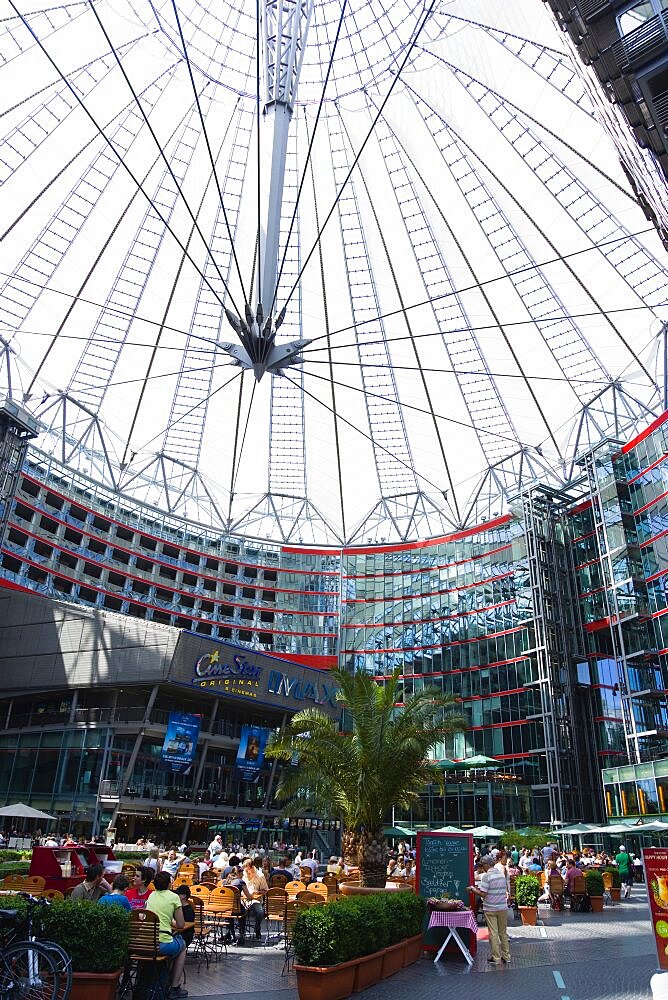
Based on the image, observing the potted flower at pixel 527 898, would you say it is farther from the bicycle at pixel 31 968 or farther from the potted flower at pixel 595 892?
the bicycle at pixel 31 968

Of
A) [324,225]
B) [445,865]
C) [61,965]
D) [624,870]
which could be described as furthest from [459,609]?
[61,965]

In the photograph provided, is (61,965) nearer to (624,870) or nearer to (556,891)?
(556,891)

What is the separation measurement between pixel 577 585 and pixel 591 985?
56.4 meters

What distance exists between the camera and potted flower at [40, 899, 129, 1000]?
981 cm

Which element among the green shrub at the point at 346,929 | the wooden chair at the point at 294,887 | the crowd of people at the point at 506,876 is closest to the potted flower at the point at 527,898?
the crowd of people at the point at 506,876

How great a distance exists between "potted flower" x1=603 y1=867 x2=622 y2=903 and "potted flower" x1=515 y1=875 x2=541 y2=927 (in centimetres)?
1020

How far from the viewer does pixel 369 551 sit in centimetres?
8400

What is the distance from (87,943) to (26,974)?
1016 millimetres

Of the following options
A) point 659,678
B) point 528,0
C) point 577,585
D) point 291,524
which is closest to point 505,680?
point 577,585

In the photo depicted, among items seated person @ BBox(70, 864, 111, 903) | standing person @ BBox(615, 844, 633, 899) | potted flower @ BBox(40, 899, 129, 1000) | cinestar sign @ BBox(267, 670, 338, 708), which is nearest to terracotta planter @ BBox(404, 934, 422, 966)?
seated person @ BBox(70, 864, 111, 903)

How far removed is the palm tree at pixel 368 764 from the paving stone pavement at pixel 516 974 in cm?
483

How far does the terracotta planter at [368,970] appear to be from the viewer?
12547 millimetres

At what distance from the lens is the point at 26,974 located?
29.4 feet

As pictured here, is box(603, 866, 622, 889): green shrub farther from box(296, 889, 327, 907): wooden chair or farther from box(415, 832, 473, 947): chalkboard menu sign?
box(296, 889, 327, 907): wooden chair
